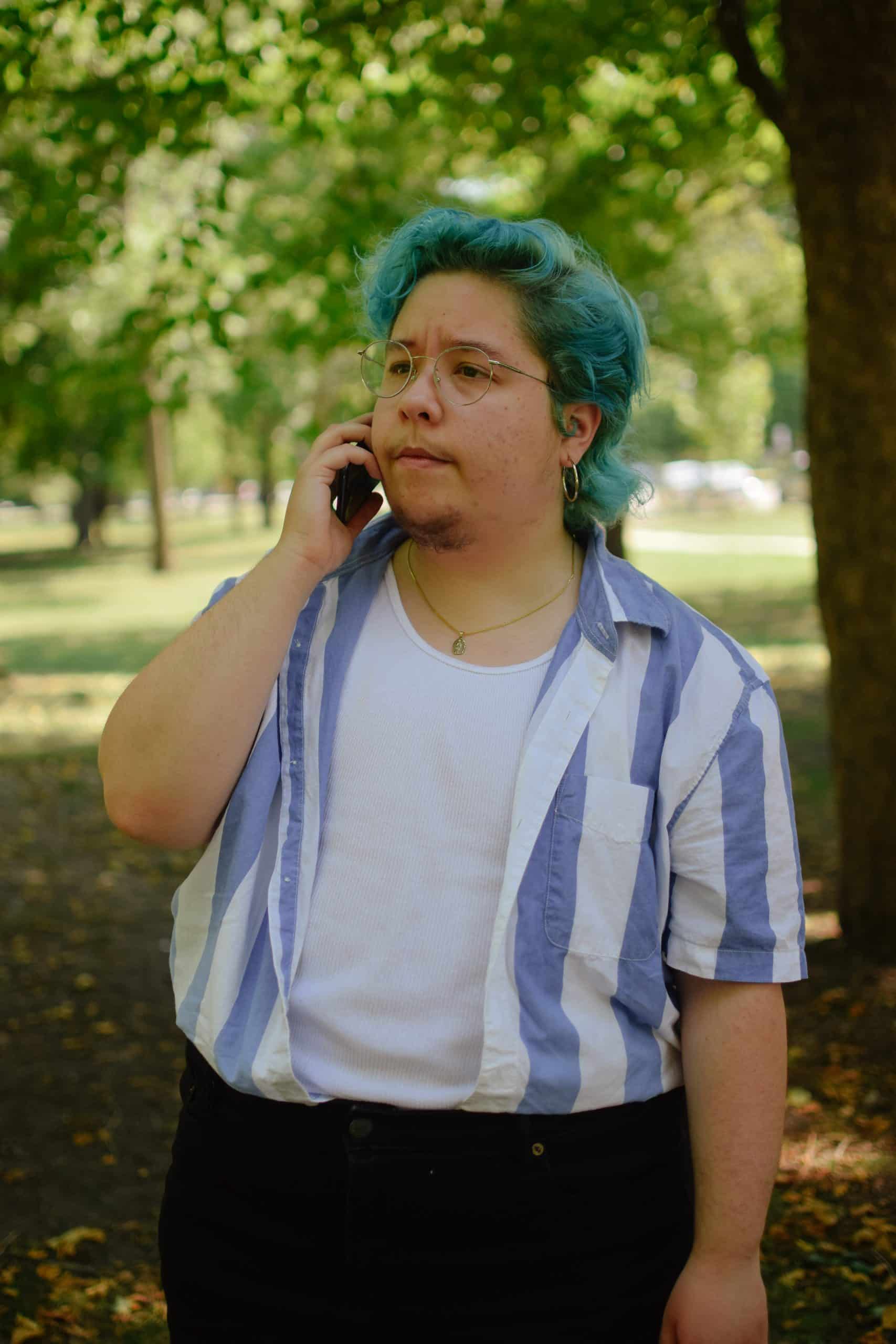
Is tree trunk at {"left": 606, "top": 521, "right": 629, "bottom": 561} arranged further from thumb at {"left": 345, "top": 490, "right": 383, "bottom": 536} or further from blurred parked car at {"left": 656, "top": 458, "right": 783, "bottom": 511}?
blurred parked car at {"left": 656, "top": 458, "right": 783, "bottom": 511}

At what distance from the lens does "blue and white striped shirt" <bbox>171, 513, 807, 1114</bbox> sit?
180cm

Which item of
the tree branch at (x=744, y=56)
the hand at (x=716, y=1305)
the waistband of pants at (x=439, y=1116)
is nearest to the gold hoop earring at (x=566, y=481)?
the waistband of pants at (x=439, y=1116)

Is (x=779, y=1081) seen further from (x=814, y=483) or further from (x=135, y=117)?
(x=135, y=117)


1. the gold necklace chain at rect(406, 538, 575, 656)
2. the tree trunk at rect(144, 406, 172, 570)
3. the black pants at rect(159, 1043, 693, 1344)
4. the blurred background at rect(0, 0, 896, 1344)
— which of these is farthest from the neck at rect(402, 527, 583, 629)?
the tree trunk at rect(144, 406, 172, 570)

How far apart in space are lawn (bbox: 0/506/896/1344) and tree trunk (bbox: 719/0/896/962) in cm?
67

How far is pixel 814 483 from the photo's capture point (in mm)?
4969

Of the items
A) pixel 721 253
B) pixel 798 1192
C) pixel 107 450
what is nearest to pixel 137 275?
pixel 721 253

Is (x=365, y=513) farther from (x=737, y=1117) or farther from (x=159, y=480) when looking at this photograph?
(x=159, y=480)

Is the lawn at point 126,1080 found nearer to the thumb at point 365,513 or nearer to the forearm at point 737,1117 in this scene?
the forearm at point 737,1117

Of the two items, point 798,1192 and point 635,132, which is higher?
point 635,132

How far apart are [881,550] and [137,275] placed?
18.5 m

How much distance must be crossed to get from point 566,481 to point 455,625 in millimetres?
340

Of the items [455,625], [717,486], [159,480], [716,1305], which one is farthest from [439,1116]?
[717,486]

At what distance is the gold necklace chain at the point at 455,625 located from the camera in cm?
197
